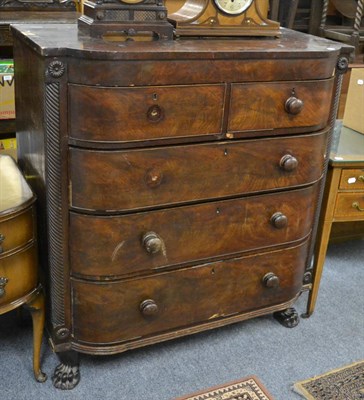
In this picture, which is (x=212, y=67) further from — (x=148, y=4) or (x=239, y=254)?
(x=239, y=254)

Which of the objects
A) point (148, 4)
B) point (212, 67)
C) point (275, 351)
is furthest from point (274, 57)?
point (275, 351)

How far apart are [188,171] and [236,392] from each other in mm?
744

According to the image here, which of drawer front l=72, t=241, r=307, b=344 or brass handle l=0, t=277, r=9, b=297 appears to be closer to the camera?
brass handle l=0, t=277, r=9, b=297

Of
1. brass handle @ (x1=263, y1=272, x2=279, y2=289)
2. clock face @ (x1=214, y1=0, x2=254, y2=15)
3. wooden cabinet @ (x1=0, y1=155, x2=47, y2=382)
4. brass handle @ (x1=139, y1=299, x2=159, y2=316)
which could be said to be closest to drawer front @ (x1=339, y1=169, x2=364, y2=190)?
brass handle @ (x1=263, y1=272, x2=279, y2=289)

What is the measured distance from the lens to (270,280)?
1933 mm

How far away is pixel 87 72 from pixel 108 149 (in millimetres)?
210

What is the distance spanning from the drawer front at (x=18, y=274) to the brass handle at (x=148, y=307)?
34cm

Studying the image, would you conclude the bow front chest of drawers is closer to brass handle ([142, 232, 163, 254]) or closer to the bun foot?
brass handle ([142, 232, 163, 254])

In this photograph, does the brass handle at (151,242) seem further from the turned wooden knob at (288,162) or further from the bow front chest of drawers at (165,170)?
the turned wooden knob at (288,162)

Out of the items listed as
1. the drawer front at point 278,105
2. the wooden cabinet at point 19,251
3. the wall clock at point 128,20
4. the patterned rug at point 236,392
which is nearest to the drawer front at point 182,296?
the wooden cabinet at point 19,251

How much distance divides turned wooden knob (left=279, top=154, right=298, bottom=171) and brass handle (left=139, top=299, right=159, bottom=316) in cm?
59

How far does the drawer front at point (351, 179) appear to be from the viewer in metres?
2.03

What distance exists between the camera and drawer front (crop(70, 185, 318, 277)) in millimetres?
1628

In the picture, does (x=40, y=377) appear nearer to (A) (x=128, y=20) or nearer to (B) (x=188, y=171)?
(B) (x=188, y=171)
